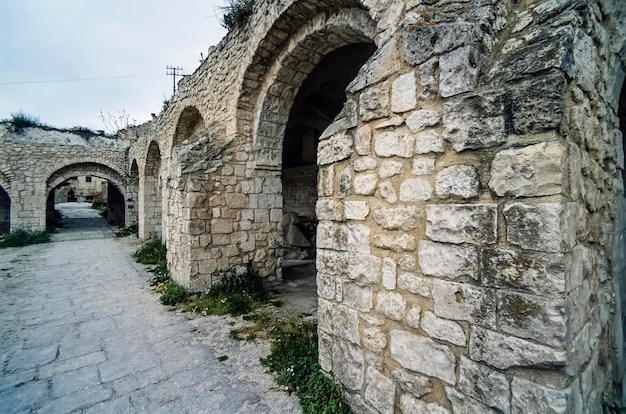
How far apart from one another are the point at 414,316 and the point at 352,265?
1.72 feet

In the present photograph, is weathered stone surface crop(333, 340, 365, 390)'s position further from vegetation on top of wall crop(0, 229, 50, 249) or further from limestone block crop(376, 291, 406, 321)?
vegetation on top of wall crop(0, 229, 50, 249)

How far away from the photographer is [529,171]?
4.24 feet

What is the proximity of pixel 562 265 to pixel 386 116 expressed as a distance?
1.16m

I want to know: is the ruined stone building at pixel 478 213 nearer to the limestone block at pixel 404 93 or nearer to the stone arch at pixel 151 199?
the limestone block at pixel 404 93

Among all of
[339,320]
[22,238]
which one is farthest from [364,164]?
[22,238]

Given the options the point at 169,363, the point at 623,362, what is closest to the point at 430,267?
the point at 623,362

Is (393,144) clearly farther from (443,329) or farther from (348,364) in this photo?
(348,364)

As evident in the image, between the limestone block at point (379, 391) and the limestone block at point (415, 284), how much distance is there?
60 cm

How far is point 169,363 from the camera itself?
282 centimetres

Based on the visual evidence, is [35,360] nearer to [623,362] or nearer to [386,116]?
[386,116]

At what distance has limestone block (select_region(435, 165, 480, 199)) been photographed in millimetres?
1468

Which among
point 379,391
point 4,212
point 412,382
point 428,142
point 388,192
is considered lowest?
point 379,391

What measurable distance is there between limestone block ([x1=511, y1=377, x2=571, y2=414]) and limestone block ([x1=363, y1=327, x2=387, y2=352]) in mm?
701

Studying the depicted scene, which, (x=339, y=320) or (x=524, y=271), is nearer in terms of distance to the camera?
(x=524, y=271)
